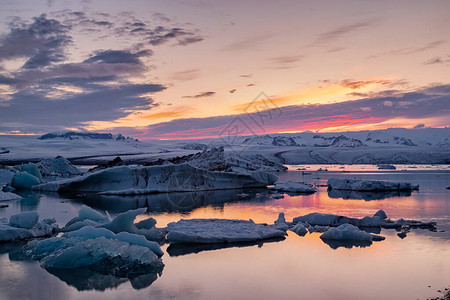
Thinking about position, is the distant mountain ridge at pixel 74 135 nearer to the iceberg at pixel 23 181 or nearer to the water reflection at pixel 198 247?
the iceberg at pixel 23 181

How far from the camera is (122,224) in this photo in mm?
6352

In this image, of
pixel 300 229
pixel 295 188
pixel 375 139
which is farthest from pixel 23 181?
pixel 375 139

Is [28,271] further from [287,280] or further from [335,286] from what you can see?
[335,286]

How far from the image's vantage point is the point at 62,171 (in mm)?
26203

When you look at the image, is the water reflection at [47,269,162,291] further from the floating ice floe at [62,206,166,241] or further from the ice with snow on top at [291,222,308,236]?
the ice with snow on top at [291,222,308,236]

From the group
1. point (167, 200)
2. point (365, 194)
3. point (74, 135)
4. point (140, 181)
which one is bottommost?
point (365, 194)

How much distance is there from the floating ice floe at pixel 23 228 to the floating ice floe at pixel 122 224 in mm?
356

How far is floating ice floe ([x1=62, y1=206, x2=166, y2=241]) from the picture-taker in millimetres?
6332

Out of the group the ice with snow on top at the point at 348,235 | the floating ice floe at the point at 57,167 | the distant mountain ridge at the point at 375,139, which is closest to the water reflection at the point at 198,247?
the ice with snow on top at the point at 348,235

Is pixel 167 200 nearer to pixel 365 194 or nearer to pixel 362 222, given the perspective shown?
pixel 362 222

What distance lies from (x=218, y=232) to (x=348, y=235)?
1960 mm

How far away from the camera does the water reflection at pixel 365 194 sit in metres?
12.8

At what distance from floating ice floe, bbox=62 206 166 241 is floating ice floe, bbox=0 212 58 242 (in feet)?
1.17

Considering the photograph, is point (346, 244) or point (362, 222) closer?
point (346, 244)
